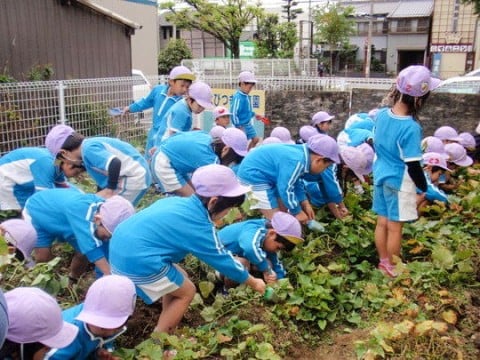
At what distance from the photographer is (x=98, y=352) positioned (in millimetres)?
2592

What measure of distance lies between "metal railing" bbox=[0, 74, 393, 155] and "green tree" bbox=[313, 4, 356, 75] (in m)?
22.0

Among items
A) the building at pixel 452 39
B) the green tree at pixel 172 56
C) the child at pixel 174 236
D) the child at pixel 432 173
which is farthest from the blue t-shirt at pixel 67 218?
the green tree at pixel 172 56

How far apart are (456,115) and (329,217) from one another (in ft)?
13.8

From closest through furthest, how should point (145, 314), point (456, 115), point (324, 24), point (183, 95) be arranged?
point (145, 314) < point (183, 95) < point (456, 115) < point (324, 24)

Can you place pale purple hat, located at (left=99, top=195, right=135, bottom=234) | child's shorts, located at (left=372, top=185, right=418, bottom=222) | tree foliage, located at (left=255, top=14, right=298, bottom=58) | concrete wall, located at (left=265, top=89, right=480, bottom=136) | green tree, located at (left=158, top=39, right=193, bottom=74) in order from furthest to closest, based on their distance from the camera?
1. green tree, located at (left=158, top=39, right=193, bottom=74)
2. tree foliage, located at (left=255, top=14, right=298, bottom=58)
3. concrete wall, located at (left=265, top=89, right=480, bottom=136)
4. child's shorts, located at (left=372, top=185, right=418, bottom=222)
5. pale purple hat, located at (left=99, top=195, right=135, bottom=234)

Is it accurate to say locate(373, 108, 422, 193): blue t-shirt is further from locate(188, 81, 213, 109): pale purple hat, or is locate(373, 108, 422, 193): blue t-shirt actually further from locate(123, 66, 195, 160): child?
locate(123, 66, 195, 160): child

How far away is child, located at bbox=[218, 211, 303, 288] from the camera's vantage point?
3496 millimetres

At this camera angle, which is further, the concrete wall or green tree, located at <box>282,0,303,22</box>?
green tree, located at <box>282,0,303,22</box>

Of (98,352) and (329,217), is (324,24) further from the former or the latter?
(98,352)

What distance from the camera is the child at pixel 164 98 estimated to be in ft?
20.7

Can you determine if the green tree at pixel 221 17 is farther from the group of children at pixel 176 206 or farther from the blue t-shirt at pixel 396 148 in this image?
the blue t-shirt at pixel 396 148

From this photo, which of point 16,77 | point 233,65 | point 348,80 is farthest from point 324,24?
point 16,77

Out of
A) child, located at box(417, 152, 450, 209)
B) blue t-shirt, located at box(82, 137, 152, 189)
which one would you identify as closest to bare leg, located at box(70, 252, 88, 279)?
blue t-shirt, located at box(82, 137, 152, 189)

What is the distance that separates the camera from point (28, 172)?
14.3ft
